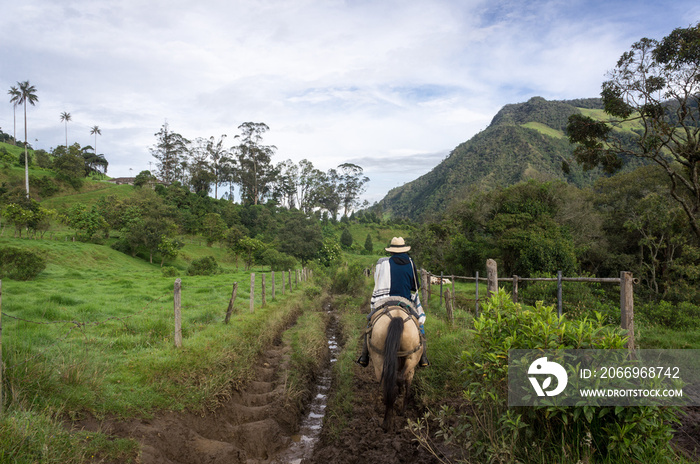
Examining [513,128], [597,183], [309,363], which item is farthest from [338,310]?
[513,128]

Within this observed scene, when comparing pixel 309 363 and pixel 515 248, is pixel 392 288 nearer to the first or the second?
pixel 309 363

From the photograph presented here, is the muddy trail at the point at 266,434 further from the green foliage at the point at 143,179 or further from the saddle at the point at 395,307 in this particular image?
the green foliage at the point at 143,179

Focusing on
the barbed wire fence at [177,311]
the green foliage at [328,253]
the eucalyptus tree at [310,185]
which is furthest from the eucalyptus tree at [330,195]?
the barbed wire fence at [177,311]

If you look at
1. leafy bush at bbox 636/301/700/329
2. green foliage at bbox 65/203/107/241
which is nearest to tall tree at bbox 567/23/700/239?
leafy bush at bbox 636/301/700/329

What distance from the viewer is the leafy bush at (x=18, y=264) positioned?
13.6 meters

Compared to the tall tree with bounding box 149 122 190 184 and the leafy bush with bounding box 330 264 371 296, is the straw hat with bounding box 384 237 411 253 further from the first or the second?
the tall tree with bounding box 149 122 190 184

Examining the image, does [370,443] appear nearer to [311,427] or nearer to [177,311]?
[311,427]

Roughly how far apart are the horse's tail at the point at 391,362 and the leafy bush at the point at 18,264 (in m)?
15.3

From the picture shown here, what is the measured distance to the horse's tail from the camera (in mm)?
4695

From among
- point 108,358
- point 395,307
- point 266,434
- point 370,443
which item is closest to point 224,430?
point 266,434

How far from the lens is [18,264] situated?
549 inches

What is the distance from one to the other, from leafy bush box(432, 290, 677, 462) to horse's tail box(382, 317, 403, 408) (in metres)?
1.07

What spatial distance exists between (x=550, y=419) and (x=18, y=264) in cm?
1791

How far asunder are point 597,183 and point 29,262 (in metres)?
33.8
